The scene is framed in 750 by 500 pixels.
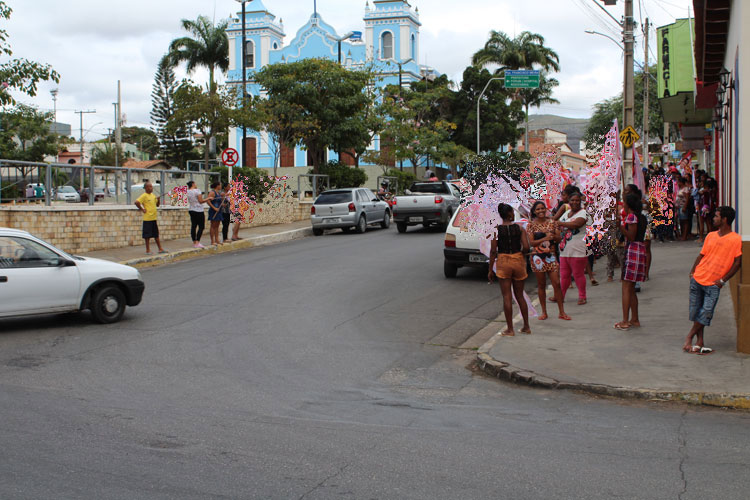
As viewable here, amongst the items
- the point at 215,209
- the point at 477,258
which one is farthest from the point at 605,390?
the point at 215,209

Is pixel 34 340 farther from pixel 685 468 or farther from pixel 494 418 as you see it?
pixel 685 468

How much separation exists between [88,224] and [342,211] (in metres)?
9.30

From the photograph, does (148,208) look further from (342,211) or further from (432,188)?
(432,188)

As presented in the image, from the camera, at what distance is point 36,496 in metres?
4.54

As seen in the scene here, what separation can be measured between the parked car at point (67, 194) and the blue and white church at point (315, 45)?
134 ft

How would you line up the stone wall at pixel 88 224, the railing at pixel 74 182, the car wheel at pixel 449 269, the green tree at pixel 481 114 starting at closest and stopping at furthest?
the car wheel at pixel 449 269
the railing at pixel 74 182
the stone wall at pixel 88 224
the green tree at pixel 481 114

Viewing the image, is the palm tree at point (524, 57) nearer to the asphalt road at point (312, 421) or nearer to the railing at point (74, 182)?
the railing at point (74, 182)

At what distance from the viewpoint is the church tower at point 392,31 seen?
60500mm

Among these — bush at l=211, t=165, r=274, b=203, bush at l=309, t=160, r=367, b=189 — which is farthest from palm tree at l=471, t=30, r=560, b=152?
bush at l=211, t=165, r=274, b=203

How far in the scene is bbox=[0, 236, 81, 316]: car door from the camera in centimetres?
989

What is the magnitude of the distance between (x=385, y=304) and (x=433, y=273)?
3700 millimetres

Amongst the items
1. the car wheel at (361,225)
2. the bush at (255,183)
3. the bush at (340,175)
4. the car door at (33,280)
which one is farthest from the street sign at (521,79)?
the car door at (33,280)

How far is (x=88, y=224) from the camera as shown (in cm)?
1930

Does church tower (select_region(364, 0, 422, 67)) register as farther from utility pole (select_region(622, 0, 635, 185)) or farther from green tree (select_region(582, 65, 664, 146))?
utility pole (select_region(622, 0, 635, 185))
